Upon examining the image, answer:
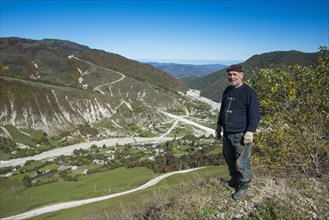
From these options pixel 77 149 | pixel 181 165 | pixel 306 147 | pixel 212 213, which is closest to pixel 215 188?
pixel 212 213

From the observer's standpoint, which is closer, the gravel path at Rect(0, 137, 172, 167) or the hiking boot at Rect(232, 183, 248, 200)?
the hiking boot at Rect(232, 183, 248, 200)

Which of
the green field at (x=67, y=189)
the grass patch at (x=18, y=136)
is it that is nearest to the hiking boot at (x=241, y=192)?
the green field at (x=67, y=189)

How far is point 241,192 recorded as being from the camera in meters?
7.72

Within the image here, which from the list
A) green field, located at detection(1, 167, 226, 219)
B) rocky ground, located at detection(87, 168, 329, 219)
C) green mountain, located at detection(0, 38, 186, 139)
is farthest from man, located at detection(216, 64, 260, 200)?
green mountain, located at detection(0, 38, 186, 139)

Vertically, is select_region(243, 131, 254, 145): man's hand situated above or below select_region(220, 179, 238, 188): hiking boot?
above

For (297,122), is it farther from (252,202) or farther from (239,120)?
(239,120)

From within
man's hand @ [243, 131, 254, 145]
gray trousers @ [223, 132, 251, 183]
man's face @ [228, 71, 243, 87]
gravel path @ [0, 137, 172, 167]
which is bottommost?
gravel path @ [0, 137, 172, 167]

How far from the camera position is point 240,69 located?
7281 mm

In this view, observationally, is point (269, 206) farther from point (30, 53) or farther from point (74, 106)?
point (30, 53)

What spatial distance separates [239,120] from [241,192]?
7.17 ft

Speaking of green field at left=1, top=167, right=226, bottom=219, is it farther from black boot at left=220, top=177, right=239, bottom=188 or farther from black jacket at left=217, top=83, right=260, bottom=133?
black jacket at left=217, top=83, right=260, bottom=133

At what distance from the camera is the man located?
279 inches

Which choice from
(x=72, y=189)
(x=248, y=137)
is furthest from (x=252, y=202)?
(x=72, y=189)

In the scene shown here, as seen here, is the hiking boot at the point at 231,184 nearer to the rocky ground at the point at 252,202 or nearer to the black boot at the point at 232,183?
the black boot at the point at 232,183
